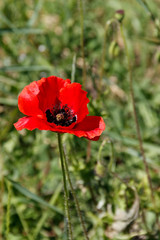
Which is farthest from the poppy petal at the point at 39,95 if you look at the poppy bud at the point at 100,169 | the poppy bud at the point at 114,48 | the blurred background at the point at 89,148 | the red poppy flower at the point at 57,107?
the poppy bud at the point at 114,48

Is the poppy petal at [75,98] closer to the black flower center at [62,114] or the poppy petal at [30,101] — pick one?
the black flower center at [62,114]

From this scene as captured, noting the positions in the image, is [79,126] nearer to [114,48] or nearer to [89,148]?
[89,148]

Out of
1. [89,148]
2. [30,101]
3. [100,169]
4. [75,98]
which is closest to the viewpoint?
[30,101]

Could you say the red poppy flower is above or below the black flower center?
above

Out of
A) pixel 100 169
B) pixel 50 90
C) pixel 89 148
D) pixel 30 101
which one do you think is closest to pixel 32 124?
pixel 30 101

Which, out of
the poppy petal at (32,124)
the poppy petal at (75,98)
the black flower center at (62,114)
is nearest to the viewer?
the poppy petal at (32,124)

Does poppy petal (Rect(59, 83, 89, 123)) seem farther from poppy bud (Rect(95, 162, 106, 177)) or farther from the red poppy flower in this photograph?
poppy bud (Rect(95, 162, 106, 177))

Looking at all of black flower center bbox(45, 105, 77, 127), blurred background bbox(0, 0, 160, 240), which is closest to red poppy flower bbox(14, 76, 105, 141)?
black flower center bbox(45, 105, 77, 127)

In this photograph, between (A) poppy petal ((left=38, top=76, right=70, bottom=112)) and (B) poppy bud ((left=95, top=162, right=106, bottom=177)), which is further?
(B) poppy bud ((left=95, top=162, right=106, bottom=177))
